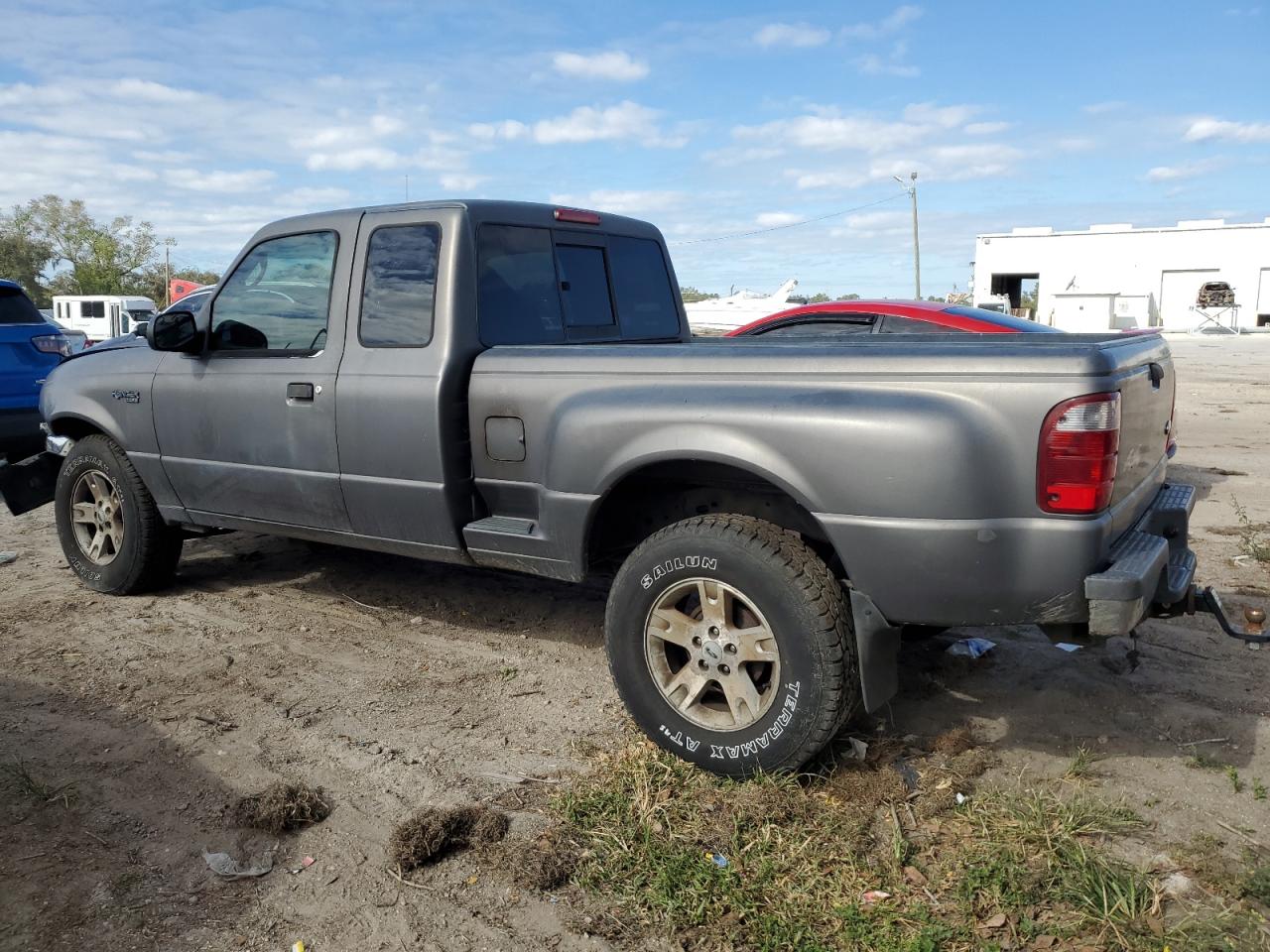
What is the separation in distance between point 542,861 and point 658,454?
1.36 m

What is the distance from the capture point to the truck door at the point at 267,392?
4539 millimetres

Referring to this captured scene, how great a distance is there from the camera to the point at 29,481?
5938mm

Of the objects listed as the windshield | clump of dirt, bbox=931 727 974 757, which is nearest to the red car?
clump of dirt, bbox=931 727 974 757

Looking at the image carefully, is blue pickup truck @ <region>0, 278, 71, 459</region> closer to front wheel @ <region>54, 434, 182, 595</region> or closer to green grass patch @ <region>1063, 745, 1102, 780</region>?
front wheel @ <region>54, 434, 182, 595</region>

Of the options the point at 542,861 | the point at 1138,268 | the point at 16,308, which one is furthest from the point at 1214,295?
the point at 542,861

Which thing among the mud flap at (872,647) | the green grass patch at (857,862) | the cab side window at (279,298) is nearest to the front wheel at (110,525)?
the cab side window at (279,298)

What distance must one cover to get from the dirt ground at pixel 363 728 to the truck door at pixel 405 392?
784 mm

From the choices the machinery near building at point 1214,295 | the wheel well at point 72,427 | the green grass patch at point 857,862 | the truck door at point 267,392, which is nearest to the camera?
the green grass patch at point 857,862

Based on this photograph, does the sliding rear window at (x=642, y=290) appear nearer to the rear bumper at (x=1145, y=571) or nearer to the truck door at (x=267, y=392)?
the truck door at (x=267, y=392)

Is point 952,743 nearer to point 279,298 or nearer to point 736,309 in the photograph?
point 279,298

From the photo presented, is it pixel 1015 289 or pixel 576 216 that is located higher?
pixel 1015 289

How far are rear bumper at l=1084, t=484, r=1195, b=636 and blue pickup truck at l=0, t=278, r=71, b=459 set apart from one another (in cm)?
837

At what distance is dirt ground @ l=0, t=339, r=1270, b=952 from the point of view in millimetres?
2854

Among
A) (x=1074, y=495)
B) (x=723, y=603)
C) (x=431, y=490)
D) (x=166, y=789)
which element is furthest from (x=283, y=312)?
(x=1074, y=495)
